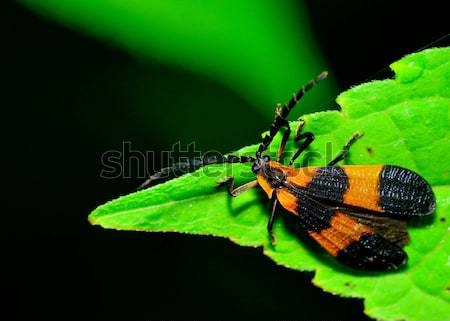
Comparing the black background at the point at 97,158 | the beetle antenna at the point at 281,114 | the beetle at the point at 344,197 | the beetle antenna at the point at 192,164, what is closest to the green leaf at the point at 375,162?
the beetle at the point at 344,197

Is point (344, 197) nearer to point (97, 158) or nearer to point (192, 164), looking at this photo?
point (192, 164)

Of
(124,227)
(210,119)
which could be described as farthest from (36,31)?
(124,227)

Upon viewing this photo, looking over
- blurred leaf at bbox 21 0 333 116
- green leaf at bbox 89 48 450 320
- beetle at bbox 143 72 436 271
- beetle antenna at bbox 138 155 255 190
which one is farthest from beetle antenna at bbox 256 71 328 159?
blurred leaf at bbox 21 0 333 116

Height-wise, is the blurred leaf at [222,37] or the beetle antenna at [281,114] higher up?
the blurred leaf at [222,37]

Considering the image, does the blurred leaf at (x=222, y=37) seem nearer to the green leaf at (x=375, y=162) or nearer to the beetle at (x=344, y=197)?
the beetle at (x=344, y=197)

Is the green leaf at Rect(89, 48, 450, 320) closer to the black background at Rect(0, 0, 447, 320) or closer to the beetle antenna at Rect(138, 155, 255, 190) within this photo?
the beetle antenna at Rect(138, 155, 255, 190)

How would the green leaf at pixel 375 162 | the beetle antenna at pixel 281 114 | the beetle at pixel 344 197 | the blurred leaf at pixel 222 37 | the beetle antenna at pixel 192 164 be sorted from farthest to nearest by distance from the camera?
1. the blurred leaf at pixel 222 37
2. the beetle antenna at pixel 192 164
3. the beetle antenna at pixel 281 114
4. the beetle at pixel 344 197
5. the green leaf at pixel 375 162

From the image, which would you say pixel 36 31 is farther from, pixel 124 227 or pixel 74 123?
pixel 124 227

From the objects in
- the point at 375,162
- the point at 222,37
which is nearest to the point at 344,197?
the point at 375,162
